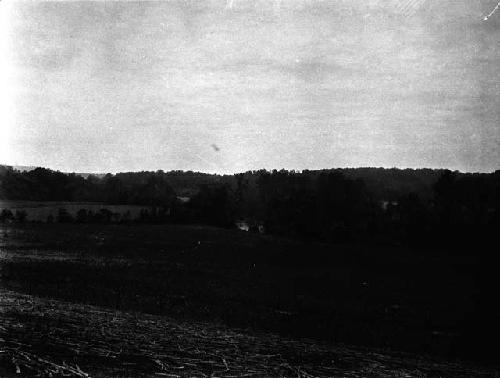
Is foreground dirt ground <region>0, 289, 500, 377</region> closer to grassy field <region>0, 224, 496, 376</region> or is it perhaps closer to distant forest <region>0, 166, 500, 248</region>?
grassy field <region>0, 224, 496, 376</region>

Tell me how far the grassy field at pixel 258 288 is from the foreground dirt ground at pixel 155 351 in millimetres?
218

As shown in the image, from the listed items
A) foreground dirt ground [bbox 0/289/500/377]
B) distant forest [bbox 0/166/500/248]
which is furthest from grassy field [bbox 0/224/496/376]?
distant forest [bbox 0/166/500/248]

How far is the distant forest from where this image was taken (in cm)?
5941

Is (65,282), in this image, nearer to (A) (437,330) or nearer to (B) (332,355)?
(B) (332,355)

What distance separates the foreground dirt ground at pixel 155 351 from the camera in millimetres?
6031

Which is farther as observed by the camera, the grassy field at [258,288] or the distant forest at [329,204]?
the distant forest at [329,204]

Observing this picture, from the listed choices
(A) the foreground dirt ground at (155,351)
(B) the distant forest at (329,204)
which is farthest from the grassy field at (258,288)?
(B) the distant forest at (329,204)

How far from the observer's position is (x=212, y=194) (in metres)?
70.9

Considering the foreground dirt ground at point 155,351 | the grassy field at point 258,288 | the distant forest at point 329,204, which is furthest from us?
the distant forest at point 329,204

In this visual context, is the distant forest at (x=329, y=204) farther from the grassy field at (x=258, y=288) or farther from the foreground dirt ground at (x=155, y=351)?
the foreground dirt ground at (x=155, y=351)

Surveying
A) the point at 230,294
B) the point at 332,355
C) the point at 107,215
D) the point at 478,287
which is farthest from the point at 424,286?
the point at 107,215

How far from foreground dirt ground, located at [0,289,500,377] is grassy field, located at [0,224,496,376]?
0.22 meters

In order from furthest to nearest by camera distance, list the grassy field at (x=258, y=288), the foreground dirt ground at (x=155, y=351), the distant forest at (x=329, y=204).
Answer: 1. the distant forest at (x=329, y=204)
2. the grassy field at (x=258, y=288)
3. the foreground dirt ground at (x=155, y=351)

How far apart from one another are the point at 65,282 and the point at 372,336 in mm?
12198
